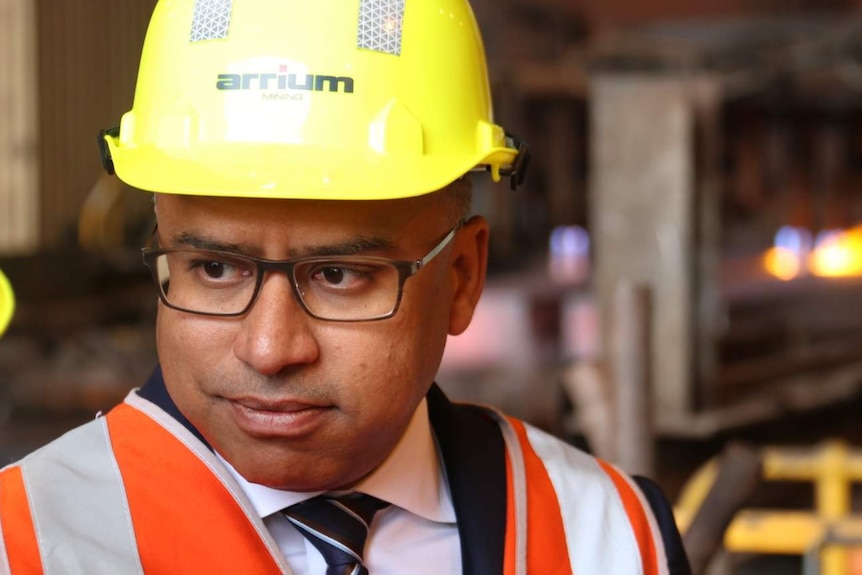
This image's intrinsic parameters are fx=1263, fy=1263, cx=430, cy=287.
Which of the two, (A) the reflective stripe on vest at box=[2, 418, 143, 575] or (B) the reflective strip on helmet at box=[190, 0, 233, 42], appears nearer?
(A) the reflective stripe on vest at box=[2, 418, 143, 575]

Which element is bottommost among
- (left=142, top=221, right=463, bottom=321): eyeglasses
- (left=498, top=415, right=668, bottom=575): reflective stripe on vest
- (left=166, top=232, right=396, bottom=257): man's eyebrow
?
(left=498, top=415, right=668, bottom=575): reflective stripe on vest

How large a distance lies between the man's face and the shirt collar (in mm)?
62

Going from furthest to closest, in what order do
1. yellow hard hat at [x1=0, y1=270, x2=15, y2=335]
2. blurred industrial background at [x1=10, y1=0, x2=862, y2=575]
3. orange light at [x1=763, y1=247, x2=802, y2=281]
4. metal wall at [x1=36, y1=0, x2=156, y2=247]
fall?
metal wall at [x1=36, y1=0, x2=156, y2=247], orange light at [x1=763, y1=247, x2=802, y2=281], blurred industrial background at [x1=10, y1=0, x2=862, y2=575], yellow hard hat at [x1=0, y1=270, x2=15, y2=335]

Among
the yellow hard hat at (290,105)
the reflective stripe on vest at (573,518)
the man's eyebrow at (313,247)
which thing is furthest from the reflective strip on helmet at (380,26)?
the reflective stripe on vest at (573,518)

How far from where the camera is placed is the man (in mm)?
1630

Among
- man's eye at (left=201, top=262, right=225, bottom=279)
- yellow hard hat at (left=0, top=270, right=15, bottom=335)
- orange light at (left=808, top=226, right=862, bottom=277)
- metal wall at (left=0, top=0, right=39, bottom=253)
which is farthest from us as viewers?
metal wall at (left=0, top=0, right=39, bottom=253)

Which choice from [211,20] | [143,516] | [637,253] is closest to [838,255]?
[637,253]

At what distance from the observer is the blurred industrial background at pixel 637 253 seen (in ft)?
18.0

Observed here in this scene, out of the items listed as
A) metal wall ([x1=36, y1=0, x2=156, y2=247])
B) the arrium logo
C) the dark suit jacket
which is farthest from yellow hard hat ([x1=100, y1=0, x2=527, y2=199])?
metal wall ([x1=36, y1=0, x2=156, y2=247])

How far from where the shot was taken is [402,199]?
1.70m

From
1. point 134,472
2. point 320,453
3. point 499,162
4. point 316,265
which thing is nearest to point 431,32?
point 499,162

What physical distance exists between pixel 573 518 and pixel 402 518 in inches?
11.5

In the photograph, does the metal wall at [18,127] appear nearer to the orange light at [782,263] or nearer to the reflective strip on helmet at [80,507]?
the orange light at [782,263]

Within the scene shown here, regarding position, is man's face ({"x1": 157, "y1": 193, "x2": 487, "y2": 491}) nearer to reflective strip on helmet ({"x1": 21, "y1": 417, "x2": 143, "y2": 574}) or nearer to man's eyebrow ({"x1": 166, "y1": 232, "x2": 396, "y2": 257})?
man's eyebrow ({"x1": 166, "y1": 232, "x2": 396, "y2": 257})
